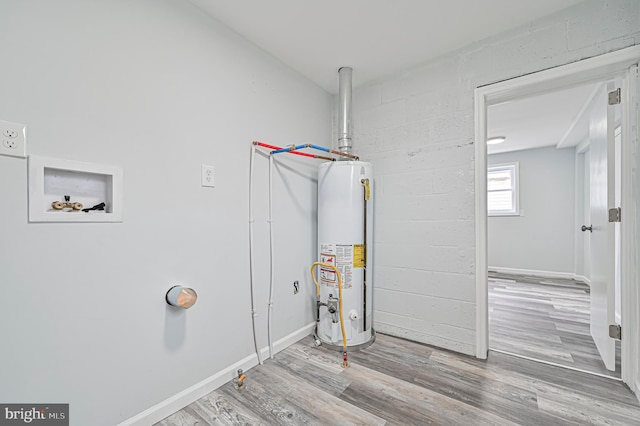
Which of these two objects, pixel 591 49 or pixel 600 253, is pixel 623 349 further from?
pixel 591 49

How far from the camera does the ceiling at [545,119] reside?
9.52 feet

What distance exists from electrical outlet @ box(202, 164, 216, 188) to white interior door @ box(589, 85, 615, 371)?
2570mm

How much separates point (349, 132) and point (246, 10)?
3.79 feet

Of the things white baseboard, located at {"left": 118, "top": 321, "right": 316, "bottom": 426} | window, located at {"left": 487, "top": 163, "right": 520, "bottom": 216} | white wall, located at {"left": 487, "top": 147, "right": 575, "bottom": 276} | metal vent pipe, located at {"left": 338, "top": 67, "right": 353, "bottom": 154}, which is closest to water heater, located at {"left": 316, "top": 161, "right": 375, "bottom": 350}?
metal vent pipe, located at {"left": 338, "top": 67, "right": 353, "bottom": 154}

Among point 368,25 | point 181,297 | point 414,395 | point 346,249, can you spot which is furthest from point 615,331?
point 181,297

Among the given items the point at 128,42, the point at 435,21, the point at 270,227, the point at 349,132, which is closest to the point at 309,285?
the point at 270,227

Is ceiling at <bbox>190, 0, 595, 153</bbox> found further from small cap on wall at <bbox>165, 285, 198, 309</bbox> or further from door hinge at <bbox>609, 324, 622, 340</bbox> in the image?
door hinge at <bbox>609, 324, 622, 340</bbox>

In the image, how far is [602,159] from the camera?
1.96 meters

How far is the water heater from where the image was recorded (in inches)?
83.2

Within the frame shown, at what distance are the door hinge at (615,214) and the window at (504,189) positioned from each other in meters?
3.68

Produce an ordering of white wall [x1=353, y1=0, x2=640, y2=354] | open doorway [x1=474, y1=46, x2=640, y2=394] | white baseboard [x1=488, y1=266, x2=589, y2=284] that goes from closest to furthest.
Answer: open doorway [x1=474, y1=46, x2=640, y2=394] → white wall [x1=353, y1=0, x2=640, y2=354] → white baseboard [x1=488, y1=266, x2=589, y2=284]

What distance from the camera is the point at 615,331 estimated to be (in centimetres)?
173

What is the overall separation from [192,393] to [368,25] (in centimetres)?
253

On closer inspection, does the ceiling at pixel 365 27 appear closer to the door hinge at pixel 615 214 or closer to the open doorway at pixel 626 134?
the open doorway at pixel 626 134
